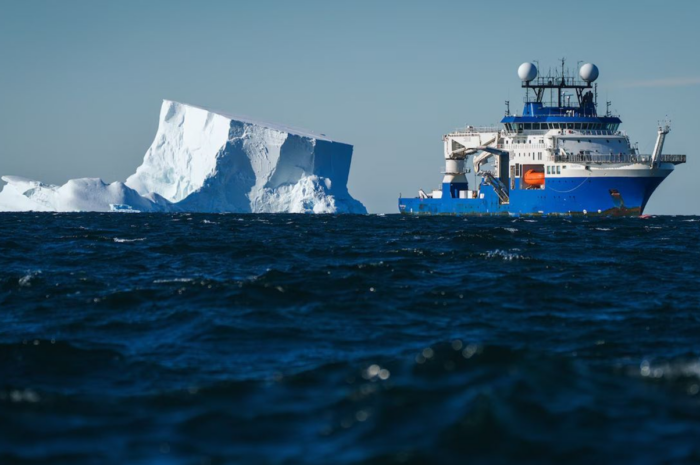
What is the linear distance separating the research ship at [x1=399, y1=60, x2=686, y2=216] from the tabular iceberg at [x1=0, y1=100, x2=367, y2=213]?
1333 cm

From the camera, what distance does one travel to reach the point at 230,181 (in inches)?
4063

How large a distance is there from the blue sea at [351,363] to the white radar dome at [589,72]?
63091 millimetres

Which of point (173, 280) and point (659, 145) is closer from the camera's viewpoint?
point (173, 280)

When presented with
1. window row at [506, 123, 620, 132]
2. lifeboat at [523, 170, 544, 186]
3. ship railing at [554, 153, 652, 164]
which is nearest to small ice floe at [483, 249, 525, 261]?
ship railing at [554, 153, 652, 164]

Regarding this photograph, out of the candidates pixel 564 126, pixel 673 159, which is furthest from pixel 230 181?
pixel 673 159

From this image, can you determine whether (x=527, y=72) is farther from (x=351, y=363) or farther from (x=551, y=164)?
(x=351, y=363)

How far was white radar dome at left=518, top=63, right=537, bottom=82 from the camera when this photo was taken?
8581cm

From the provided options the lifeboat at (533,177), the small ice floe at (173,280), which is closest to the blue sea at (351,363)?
the small ice floe at (173,280)

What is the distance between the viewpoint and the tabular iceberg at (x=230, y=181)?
101m

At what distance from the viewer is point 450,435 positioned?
311 inches

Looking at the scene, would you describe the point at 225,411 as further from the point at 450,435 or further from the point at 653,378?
the point at 653,378

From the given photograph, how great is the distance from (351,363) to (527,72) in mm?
77705

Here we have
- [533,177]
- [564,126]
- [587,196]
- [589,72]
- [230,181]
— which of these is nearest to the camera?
[587,196]

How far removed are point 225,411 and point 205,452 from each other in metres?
1.38
